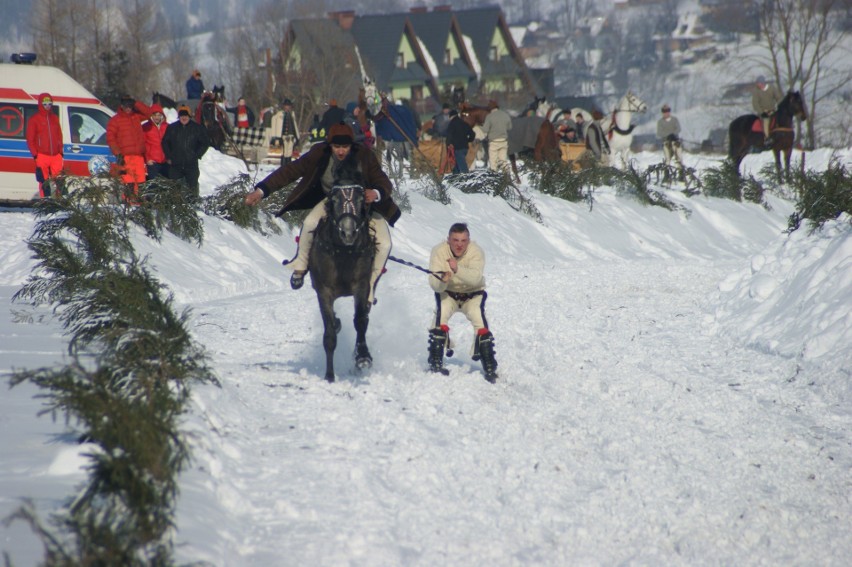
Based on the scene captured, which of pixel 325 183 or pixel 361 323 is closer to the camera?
pixel 325 183

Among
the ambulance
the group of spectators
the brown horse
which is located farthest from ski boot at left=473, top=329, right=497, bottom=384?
the brown horse

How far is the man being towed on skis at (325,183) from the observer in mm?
8922

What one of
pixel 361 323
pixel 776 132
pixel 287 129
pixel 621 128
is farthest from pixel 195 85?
pixel 361 323

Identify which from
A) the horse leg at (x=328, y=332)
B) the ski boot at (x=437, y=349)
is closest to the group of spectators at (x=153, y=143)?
the horse leg at (x=328, y=332)

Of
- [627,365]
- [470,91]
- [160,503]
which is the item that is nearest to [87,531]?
[160,503]

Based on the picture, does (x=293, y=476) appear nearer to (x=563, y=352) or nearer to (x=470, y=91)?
(x=563, y=352)

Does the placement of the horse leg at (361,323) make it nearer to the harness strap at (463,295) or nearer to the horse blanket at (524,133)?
the harness strap at (463,295)

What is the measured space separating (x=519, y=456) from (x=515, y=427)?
0.71 meters

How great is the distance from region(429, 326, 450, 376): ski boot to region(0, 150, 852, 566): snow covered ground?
0.15 m

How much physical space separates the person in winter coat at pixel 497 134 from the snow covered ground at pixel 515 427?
32.4 feet

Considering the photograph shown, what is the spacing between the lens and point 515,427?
7.25 m

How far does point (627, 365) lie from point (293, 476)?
4.65 m

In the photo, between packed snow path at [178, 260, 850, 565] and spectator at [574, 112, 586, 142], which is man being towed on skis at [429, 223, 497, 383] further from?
spectator at [574, 112, 586, 142]

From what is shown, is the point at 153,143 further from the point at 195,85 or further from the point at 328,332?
the point at 195,85
